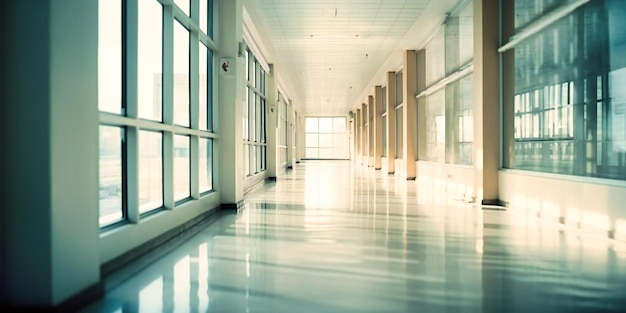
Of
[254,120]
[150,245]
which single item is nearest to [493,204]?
[150,245]

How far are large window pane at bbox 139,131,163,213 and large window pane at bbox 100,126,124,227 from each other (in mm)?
432

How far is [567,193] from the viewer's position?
24.1 ft

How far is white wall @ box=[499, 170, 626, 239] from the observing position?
6.16m

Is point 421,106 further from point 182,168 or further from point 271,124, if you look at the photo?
point 182,168

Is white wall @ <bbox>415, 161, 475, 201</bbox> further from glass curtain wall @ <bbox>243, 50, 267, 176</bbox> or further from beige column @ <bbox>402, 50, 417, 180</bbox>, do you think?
glass curtain wall @ <bbox>243, 50, 267, 176</bbox>

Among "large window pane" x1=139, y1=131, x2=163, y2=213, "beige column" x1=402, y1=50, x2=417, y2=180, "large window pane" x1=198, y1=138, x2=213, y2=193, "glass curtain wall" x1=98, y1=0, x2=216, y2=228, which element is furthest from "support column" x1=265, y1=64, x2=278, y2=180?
"large window pane" x1=139, y1=131, x2=163, y2=213

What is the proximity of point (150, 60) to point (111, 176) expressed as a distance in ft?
6.00

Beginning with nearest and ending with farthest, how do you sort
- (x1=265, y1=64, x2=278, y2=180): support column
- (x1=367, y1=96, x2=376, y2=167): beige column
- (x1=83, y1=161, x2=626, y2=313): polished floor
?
(x1=83, y1=161, x2=626, y2=313): polished floor → (x1=265, y1=64, x2=278, y2=180): support column → (x1=367, y1=96, x2=376, y2=167): beige column

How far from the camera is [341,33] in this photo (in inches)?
583

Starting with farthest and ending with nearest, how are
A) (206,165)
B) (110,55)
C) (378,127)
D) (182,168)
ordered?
(378,127)
(206,165)
(182,168)
(110,55)

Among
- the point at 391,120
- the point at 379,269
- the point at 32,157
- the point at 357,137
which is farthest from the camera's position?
the point at 357,137

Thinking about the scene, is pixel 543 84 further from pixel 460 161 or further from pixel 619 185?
pixel 460 161

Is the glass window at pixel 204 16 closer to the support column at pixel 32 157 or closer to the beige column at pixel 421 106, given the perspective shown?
the support column at pixel 32 157

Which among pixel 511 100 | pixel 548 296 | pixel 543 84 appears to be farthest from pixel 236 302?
pixel 511 100
